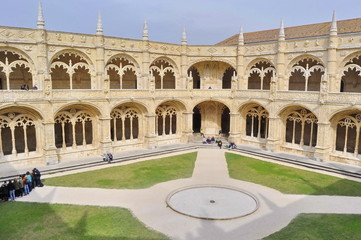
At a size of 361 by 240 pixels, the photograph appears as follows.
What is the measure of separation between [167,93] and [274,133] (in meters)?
11.0

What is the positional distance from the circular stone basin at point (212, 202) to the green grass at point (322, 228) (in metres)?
2.09

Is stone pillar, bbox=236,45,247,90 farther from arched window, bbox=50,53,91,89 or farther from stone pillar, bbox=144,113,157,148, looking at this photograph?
arched window, bbox=50,53,91,89

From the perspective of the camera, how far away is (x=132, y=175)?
20.7 m

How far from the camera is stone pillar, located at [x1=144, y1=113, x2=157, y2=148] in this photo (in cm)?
2812

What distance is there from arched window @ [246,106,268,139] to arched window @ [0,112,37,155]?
20388mm

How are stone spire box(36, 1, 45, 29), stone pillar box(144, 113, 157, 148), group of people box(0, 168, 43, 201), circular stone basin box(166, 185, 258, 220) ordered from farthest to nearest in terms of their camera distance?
stone pillar box(144, 113, 157, 148)
stone spire box(36, 1, 45, 29)
group of people box(0, 168, 43, 201)
circular stone basin box(166, 185, 258, 220)

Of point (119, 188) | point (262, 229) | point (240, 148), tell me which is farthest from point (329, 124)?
point (119, 188)

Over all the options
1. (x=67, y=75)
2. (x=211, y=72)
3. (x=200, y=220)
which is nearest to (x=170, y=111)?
(x=211, y=72)

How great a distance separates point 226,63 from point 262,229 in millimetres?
21975

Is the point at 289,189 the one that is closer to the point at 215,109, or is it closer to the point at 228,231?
the point at 228,231

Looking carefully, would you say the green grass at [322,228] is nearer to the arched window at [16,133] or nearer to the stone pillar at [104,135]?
the stone pillar at [104,135]

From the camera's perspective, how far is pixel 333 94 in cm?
2331

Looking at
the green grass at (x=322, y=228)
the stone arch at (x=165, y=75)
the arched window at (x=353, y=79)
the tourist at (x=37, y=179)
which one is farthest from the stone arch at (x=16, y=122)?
the arched window at (x=353, y=79)

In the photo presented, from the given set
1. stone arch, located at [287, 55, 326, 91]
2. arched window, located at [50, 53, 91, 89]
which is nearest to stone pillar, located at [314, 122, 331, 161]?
stone arch, located at [287, 55, 326, 91]
